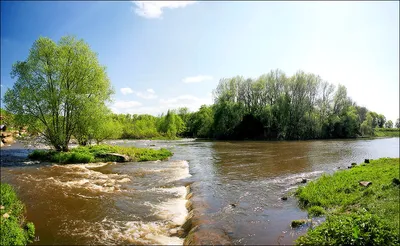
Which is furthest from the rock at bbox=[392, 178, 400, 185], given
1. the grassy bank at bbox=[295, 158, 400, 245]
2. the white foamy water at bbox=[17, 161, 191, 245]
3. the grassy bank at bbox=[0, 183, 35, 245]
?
the grassy bank at bbox=[0, 183, 35, 245]

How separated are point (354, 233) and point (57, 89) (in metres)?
33.8

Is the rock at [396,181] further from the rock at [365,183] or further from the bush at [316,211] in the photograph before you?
the bush at [316,211]

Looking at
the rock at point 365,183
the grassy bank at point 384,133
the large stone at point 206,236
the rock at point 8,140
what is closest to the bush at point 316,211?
the rock at point 365,183

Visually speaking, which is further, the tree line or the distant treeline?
the distant treeline

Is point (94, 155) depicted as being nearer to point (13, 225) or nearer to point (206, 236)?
point (13, 225)

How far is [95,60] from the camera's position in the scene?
110ft

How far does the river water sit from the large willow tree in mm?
7302

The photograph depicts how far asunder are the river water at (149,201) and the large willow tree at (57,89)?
7.30 meters

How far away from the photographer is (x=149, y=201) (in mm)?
14727

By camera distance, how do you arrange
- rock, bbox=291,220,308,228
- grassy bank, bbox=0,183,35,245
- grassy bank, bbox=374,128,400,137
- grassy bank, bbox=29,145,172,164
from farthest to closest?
grassy bank, bbox=374,128,400,137, grassy bank, bbox=29,145,172,164, rock, bbox=291,220,308,228, grassy bank, bbox=0,183,35,245

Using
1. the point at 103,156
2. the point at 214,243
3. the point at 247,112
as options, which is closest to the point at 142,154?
the point at 103,156

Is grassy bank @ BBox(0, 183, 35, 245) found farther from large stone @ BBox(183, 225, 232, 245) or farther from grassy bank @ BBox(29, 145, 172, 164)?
grassy bank @ BBox(29, 145, 172, 164)

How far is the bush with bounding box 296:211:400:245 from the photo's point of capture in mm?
7777

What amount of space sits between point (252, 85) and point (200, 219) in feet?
257
